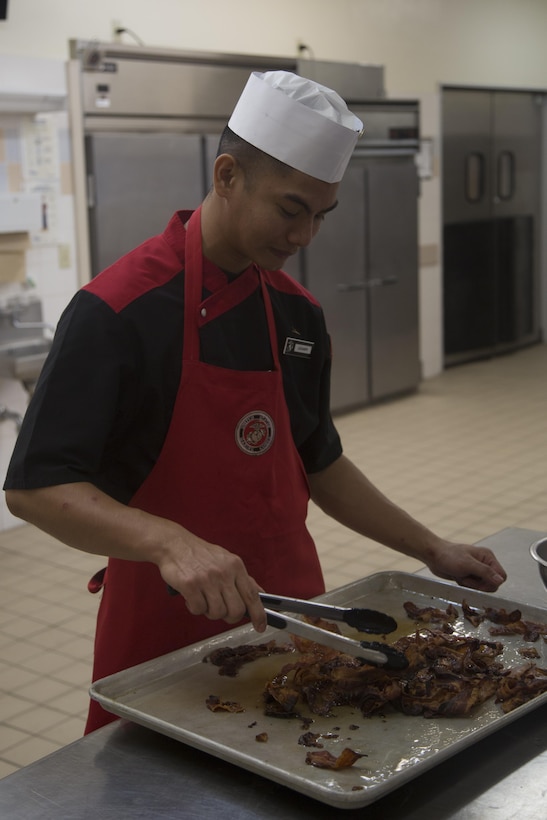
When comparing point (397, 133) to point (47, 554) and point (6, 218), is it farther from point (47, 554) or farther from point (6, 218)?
point (47, 554)

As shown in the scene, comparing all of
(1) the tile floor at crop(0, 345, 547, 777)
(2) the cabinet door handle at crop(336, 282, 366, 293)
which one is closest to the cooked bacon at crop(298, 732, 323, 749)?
(1) the tile floor at crop(0, 345, 547, 777)

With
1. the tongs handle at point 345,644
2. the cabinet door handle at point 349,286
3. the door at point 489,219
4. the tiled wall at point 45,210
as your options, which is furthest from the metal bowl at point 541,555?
the door at point 489,219

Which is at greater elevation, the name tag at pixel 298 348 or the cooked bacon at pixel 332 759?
the name tag at pixel 298 348

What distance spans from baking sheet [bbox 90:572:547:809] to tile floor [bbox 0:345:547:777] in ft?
5.17

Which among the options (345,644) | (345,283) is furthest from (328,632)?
(345,283)

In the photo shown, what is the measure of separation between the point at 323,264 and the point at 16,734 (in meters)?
4.27

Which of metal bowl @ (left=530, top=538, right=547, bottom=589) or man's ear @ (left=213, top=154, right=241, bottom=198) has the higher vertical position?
man's ear @ (left=213, top=154, right=241, bottom=198)

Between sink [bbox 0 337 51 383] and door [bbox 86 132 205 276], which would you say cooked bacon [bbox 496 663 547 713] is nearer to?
sink [bbox 0 337 51 383]

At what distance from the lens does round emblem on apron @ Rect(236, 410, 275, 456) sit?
1.69 metres

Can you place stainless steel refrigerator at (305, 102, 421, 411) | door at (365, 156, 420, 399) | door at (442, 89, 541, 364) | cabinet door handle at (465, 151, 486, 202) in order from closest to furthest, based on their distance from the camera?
stainless steel refrigerator at (305, 102, 421, 411)
door at (365, 156, 420, 399)
door at (442, 89, 541, 364)
cabinet door handle at (465, 151, 486, 202)

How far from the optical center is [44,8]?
5.21m

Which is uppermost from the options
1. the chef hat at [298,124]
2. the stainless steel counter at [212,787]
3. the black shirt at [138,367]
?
the chef hat at [298,124]

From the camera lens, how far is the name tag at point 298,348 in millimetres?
1816

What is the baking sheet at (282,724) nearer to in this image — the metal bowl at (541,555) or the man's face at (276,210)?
the metal bowl at (541,555)
